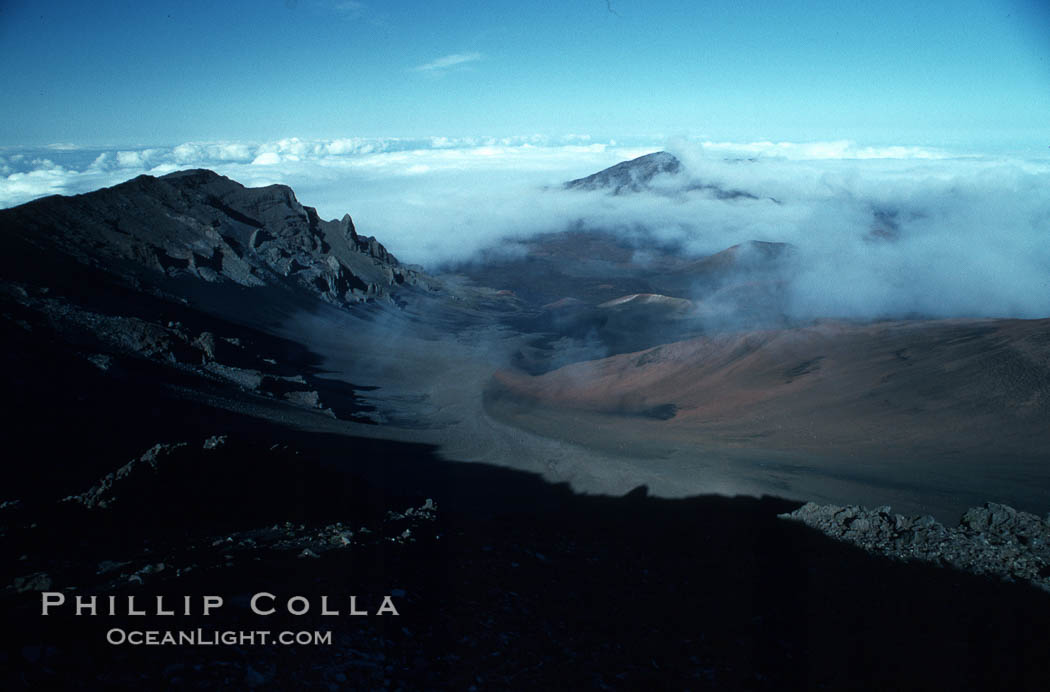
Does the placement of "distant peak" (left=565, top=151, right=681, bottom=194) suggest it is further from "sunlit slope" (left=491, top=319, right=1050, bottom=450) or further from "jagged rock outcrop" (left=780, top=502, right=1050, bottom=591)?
"jagged rock outcrop" (left=780, top=502, right=1050, bottom=591)

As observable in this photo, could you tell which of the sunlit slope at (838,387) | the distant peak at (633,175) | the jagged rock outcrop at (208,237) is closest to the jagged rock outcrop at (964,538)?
the sunlit slope at (838,387)

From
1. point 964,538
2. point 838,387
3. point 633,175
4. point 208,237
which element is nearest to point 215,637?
point 964,538

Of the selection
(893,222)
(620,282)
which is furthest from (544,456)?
(893,222)

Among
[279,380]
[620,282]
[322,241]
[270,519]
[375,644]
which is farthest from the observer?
[620,282]

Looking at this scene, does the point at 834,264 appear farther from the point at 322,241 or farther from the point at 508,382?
the point at 322,241

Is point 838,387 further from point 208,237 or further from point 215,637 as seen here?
point 208,237

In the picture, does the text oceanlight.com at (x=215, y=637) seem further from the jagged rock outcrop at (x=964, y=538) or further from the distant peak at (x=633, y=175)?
the distant peak at (x=633, y=175)

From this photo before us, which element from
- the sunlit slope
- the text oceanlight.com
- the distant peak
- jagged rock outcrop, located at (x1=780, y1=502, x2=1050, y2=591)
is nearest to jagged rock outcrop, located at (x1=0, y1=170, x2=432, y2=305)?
the sunlit slope

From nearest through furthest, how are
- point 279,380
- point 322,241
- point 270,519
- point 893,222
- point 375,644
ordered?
point 375,644 → point 270,519 → point 279,380 → point 322,241 → point 893,222
